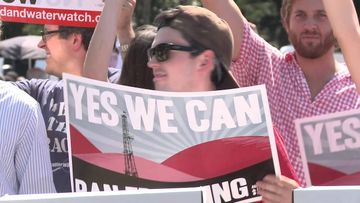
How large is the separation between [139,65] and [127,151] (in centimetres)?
65

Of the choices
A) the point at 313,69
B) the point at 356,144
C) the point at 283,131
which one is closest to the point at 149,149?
the point at 356,144

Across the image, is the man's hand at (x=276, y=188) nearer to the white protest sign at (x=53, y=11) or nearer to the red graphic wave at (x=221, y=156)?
the red graphic wave at (x=221, y=156)

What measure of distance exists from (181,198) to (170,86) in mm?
565

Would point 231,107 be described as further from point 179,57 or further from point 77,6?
point 77,6

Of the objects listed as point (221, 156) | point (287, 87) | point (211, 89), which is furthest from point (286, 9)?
point (221, 156)

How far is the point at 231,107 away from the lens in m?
2.59

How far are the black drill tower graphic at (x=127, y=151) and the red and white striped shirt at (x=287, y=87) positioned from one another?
3.00 feet

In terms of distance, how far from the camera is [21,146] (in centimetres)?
283

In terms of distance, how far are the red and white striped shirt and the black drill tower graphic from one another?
3.00ft

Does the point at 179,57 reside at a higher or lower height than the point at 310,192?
higher

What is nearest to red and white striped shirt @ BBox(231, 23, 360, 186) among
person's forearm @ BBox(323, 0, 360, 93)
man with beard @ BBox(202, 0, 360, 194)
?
man with beard @ BBox(202, 0, 360, 194)

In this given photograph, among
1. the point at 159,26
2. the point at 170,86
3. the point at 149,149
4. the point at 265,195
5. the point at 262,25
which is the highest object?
the point at 262,25

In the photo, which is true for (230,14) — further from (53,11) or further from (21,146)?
(21,146)

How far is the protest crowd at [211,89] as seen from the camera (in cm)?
260
